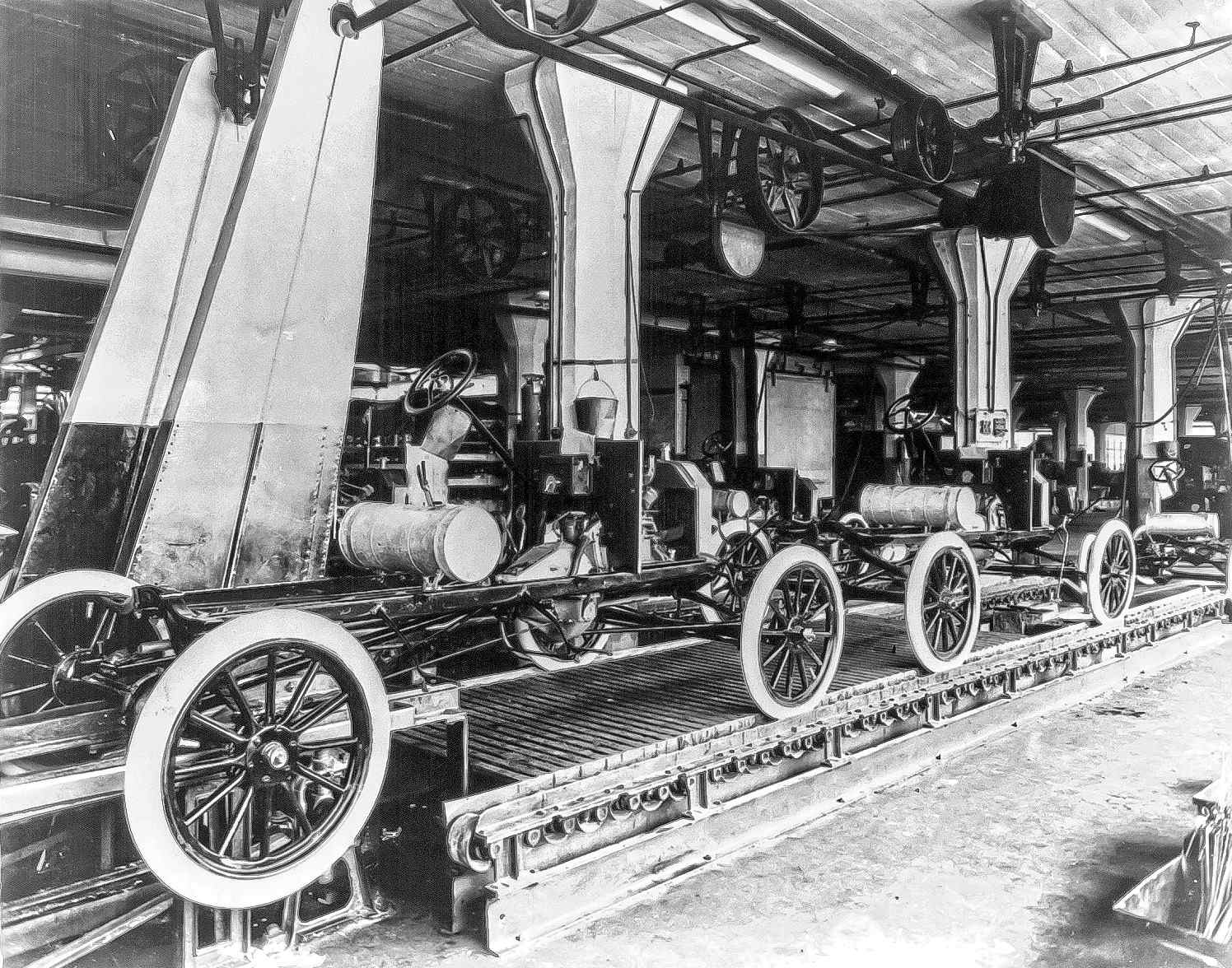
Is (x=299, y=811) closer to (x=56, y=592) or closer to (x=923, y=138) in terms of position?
(x=56, y=592)

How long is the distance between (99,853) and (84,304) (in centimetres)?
936

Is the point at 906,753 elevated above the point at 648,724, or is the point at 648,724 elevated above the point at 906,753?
the point at 648,724

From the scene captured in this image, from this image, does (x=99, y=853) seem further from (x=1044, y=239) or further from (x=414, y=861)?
(x=1044, y=239)

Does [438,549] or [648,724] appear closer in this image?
[438,549]

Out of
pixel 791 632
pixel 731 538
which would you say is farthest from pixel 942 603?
pixel 791 632

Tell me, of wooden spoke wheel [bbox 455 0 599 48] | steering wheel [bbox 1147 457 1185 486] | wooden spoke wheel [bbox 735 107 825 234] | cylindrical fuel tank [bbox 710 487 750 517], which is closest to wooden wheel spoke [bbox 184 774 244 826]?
wooden spoke wheel [bbox 455 0 599 48]

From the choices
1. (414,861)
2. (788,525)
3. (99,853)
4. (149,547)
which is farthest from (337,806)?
(788,525)

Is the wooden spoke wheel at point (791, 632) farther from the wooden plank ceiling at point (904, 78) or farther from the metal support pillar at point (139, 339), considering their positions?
the wooden plank ceiling at point (904, 78)

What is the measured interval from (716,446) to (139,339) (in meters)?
11.4

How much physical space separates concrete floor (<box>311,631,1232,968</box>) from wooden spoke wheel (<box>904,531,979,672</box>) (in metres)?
0.69

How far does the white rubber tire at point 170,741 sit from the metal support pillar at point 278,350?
0.94m

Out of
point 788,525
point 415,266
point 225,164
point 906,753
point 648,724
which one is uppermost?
point 415,266

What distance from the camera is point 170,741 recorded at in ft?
9.35

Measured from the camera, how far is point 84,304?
1113cm
